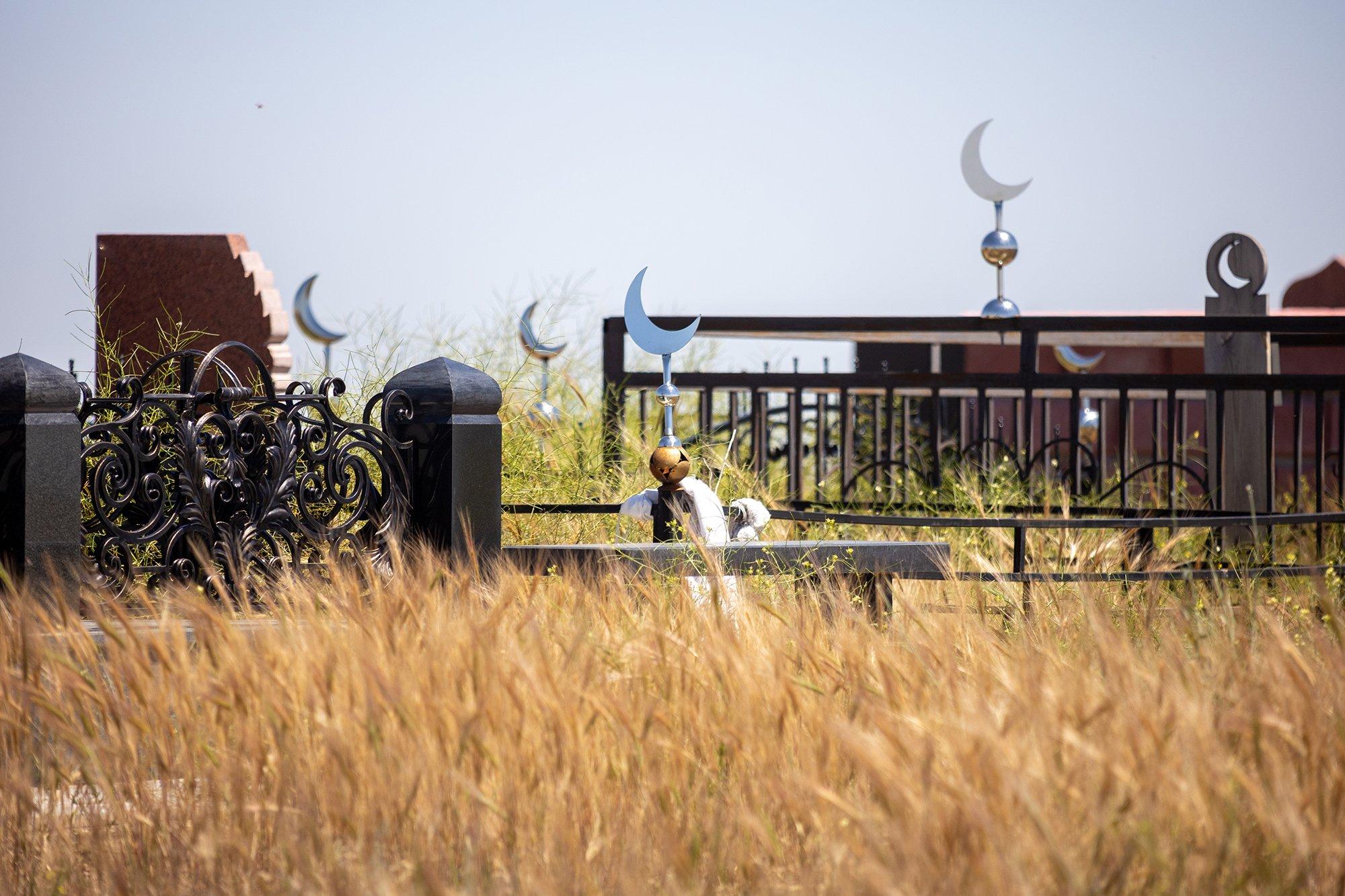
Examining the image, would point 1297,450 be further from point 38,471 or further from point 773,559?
point 38,471

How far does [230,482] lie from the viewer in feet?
17.8

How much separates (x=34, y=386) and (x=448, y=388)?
1.75m

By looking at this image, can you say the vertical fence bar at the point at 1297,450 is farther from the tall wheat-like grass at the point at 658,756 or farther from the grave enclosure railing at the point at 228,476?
the grave enclosure railing at the point at 228,476

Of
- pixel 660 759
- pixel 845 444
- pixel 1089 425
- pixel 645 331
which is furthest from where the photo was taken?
pixel 1089 425

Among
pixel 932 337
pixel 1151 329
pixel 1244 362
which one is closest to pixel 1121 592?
pixel 1151 329

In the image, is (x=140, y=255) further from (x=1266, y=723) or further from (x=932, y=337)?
(x=1266, y=723)

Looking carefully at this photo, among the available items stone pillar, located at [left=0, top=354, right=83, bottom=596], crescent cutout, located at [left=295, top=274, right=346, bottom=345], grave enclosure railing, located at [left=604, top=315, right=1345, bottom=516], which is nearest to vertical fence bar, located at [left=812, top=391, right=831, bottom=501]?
grave enclosure railing, located at [left=604, top=315, right=1345, bottom=516]

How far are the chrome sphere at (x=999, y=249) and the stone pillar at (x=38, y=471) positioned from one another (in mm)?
6814

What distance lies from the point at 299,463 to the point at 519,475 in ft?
6.51

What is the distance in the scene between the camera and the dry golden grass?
2.47 metres

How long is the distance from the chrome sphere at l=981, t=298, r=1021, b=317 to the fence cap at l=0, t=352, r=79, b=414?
6.35 meters

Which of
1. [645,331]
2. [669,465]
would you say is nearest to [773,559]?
[669,465]

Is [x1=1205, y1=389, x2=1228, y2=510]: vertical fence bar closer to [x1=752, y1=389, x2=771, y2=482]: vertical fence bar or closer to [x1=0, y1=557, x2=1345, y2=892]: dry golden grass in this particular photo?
[x1=752, y1=389, x2=771, y2=482]: vertical fence bar

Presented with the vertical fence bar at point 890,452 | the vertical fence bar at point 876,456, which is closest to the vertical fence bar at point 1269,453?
the vertical fence bar at point 890,452
